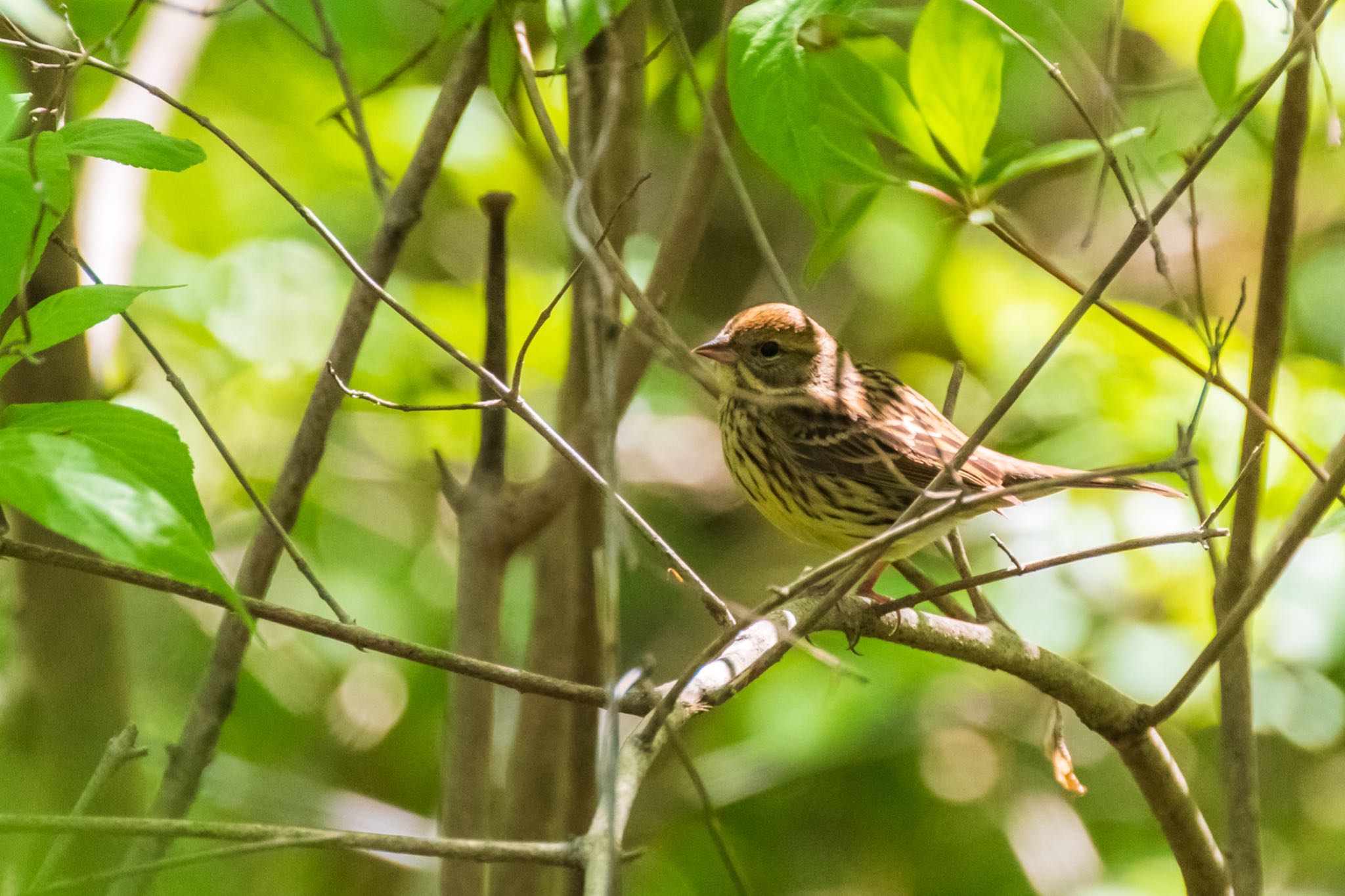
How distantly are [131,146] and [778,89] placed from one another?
804 mm

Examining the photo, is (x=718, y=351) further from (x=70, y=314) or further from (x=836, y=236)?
(x=70, y=314)

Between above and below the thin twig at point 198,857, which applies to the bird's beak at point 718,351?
above

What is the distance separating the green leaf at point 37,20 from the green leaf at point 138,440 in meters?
0.81

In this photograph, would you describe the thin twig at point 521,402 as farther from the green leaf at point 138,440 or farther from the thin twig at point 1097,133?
the thin twig at point 1097,133

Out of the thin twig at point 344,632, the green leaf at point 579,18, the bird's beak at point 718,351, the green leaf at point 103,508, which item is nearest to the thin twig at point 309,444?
the green leaf at point 579,18

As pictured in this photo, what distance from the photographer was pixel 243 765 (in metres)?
3.59

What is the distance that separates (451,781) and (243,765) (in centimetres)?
146

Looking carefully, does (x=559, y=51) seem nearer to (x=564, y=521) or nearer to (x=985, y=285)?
(x=564, y=521)

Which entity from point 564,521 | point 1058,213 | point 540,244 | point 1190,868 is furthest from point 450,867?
point 1058,213

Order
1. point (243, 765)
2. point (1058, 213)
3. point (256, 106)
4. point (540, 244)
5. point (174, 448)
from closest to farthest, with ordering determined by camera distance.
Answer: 1. point (174, 448)
2. point (243, 765)
3. point (256, 106)
4. point (540, 244)
5. point (1058, 213)

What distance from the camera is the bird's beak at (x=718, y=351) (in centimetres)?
349

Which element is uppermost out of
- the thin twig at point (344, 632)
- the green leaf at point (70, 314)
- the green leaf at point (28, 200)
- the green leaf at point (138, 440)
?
the green leaf at point (28, 200)

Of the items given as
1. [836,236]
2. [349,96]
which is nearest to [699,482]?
[349,96]

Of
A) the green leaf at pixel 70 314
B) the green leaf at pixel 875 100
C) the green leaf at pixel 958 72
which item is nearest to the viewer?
the green leaf at pixel 70 314
